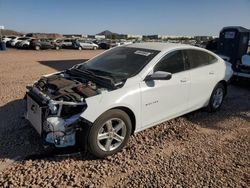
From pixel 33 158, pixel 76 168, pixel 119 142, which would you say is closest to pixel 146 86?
pixel 119 142

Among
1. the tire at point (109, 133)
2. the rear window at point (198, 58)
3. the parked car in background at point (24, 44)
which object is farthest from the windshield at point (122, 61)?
the parked car in background at point (24, 44)

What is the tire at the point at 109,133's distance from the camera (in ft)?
11.4

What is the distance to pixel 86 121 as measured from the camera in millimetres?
3367

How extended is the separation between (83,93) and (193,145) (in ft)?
6.78

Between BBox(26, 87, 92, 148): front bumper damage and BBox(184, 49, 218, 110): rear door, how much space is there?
2.40 metres

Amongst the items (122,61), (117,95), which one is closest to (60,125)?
(117,95)

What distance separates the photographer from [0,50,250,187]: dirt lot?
10.5 feet

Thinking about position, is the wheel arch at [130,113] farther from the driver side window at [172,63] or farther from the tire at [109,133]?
the driver side window at [172,63]

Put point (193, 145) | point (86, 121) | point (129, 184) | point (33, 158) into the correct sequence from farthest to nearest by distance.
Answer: point (193, 145), point (33, 158), point (86, 121), point (129, 184)

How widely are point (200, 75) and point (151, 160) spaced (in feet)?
7.22

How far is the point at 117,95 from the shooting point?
3.62m

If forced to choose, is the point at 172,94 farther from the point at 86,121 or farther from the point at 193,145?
the point at 86,121

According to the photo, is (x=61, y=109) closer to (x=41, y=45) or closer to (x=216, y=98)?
(x=216, y=98)

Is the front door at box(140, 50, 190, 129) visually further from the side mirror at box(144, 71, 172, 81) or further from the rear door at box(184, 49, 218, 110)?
the rear door at box(184, 49, 218, 110)
